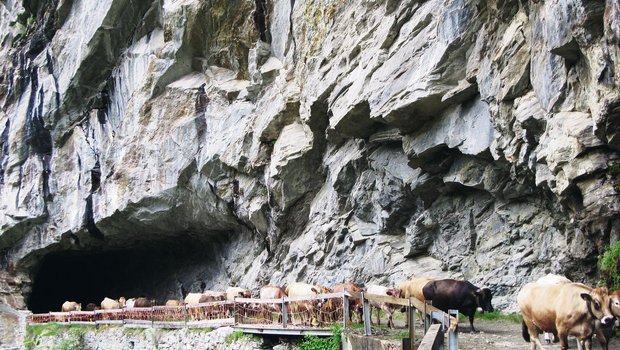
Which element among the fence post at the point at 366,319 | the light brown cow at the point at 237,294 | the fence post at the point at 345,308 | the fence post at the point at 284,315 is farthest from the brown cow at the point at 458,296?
the light brown cow at the point at 237,294

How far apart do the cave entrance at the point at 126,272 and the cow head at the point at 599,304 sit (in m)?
27.3

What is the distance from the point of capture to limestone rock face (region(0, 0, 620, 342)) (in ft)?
42.1

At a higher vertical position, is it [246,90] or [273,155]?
[246,90]

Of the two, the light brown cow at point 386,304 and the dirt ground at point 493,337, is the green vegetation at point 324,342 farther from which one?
the light brown cow at point 386,304

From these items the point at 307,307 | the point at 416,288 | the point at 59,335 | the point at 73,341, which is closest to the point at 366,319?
the point at 416,288

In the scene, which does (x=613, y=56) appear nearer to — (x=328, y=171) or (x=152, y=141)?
(x=328, y=171)

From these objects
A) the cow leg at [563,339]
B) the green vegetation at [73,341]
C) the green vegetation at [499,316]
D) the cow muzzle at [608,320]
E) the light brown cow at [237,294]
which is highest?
the light brown cow at [237,294]

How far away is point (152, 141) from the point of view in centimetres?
3081

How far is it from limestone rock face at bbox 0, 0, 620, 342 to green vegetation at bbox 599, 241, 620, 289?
1.34 feet

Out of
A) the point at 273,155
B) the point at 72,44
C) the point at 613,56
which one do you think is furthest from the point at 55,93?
the point at 613,56

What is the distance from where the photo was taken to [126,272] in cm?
4409

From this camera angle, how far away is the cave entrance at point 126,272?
120ft

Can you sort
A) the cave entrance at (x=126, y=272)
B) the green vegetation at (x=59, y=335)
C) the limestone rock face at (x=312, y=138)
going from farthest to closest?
the cave entrance at (x=126, y=272), the green vegetation at (x=59, y=335), the limestone rock face at (x=312, y=138)

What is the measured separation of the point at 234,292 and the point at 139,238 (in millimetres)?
15991
